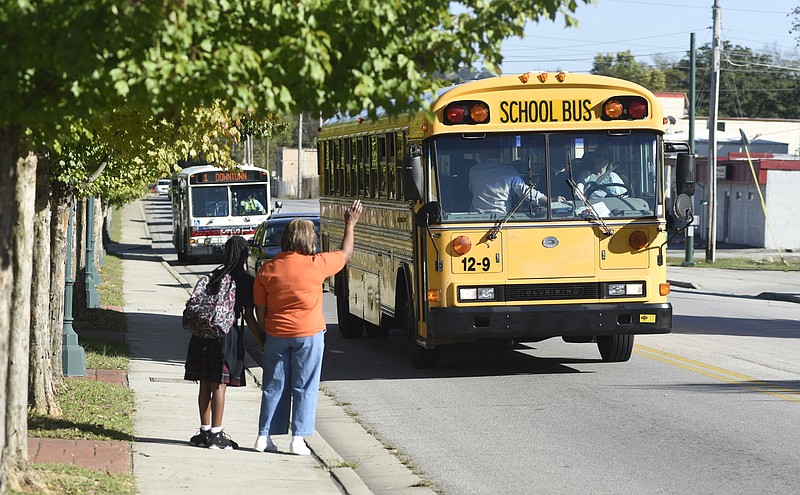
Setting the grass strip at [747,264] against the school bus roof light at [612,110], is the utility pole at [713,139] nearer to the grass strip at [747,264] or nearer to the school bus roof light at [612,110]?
the grass strip at [747,264]

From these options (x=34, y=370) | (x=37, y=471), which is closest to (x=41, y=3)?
(x=37, y=471)

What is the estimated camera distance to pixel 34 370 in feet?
34.3

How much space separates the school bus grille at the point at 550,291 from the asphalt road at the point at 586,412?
91 cm

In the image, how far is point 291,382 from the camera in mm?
9312

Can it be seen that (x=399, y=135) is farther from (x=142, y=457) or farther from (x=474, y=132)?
(x=142, y=457)

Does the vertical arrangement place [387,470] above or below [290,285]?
below

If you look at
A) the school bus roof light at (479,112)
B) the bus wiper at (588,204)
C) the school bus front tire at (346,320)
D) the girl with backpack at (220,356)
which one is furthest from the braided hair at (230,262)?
the school bus front tire at (346,320)

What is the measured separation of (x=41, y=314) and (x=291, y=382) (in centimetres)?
248

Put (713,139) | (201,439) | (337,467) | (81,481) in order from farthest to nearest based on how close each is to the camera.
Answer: (713,139), (201,439), (337,467), (81,481)

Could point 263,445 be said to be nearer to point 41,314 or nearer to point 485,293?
point 41,314

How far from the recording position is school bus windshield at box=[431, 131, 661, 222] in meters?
13.1

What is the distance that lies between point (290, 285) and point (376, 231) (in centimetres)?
652

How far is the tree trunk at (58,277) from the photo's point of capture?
11.9m

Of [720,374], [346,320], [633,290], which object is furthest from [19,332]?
[346,320]
